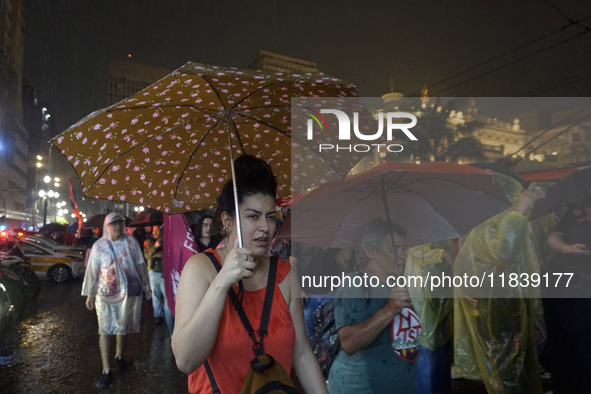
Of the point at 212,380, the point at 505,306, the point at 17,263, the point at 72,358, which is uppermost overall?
the point at 212,380

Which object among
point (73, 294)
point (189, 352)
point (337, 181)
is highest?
point (337, 181)

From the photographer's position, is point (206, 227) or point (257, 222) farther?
point (206, 227)

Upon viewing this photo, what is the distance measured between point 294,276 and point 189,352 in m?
0.60

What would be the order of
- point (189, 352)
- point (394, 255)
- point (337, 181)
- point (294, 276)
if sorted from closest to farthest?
point (189, 352)
point (294, 276)
point (394, 255)
point (337, 181)

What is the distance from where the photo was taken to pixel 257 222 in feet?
6.81

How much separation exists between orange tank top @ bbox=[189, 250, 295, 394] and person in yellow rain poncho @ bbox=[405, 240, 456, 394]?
7.62 ft

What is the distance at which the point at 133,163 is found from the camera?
2709mm

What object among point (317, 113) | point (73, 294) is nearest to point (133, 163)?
point (317, 113)

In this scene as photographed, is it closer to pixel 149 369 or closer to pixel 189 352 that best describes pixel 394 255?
pixel 189 352

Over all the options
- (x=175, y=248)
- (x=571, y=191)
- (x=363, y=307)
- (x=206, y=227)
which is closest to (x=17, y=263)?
(x=206, y=227)

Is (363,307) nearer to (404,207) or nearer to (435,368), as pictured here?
(404,207)

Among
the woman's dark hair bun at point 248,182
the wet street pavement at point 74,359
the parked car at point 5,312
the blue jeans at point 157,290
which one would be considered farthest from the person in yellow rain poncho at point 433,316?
the parked car at point 5,312

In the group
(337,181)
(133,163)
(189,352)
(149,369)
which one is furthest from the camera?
(149,369)

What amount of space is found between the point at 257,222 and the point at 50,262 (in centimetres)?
1592
